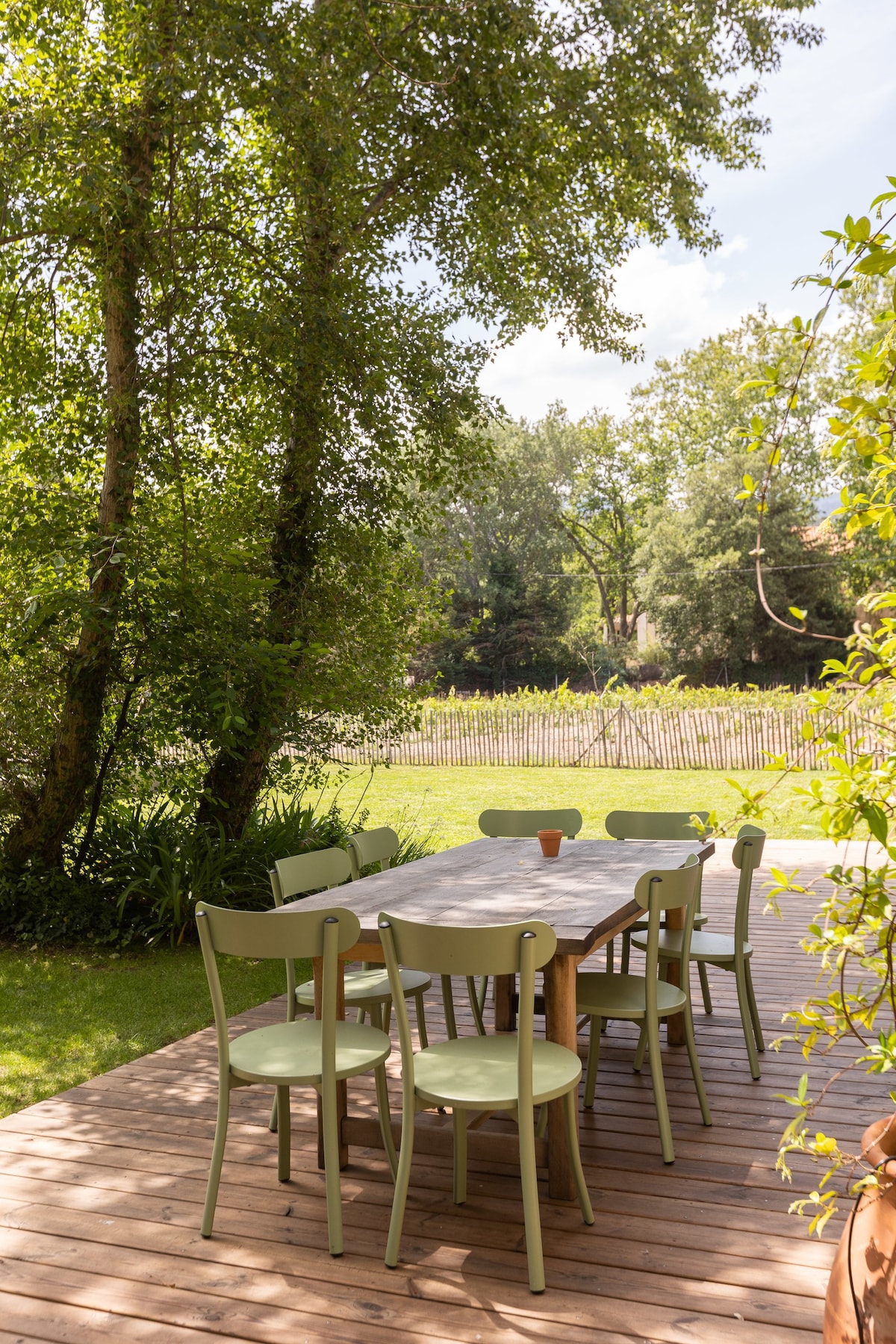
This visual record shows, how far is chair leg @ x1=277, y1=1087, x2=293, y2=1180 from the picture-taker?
10.5ft

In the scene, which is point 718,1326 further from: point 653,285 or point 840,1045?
point 653,285

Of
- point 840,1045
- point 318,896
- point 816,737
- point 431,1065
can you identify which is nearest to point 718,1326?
point 431,1065

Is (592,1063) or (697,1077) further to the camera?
(592,1063)

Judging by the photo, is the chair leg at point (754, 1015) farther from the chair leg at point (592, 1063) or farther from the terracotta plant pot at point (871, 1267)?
the terracotta plant pot at point (871, 1267)

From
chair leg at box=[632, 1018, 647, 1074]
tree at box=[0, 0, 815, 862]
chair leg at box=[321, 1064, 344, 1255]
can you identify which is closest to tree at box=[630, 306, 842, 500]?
tree at box=[0, 0, 815, 862]

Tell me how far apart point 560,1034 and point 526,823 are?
2414 mm

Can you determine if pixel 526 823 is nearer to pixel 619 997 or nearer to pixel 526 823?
pixel 526 823

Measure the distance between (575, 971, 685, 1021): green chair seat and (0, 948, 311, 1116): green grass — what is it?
7.08 ft

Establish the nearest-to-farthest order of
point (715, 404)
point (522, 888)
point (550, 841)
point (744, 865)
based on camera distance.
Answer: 1. point (522, 888)
2. point (744, 865)
3. point (550, 841)
4. point (715, 404)

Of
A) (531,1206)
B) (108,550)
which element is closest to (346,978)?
(531,1206)

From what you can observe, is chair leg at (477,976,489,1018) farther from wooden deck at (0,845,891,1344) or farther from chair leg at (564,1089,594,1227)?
chair leg at (564,1089,594,1227)

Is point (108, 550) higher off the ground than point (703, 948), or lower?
higher

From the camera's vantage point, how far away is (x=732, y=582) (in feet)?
98.6

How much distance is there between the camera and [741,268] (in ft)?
99.9
